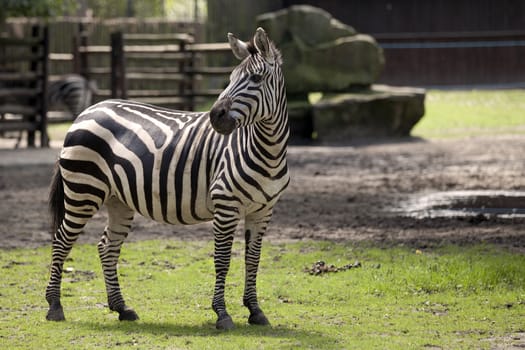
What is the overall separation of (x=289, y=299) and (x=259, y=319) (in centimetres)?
92

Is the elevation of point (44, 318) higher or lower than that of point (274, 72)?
lower

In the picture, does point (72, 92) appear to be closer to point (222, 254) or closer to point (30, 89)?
point (30, 89)

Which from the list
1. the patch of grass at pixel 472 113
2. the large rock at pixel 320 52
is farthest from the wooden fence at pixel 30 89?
the patch of grass at pixel 472 113

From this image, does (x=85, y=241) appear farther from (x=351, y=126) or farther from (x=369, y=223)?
(x=351, y=126)

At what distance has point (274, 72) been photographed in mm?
6105

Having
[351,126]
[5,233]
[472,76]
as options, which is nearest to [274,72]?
[5,233]

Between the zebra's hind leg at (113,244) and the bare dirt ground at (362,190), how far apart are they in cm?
292

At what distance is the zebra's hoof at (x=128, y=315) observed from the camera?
21.4 feet

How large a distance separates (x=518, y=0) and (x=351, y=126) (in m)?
11.8

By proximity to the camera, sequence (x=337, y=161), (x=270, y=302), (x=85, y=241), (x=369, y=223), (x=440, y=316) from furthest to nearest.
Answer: (x=337, y=161), (x=369, y=223), (x=85, y=241), (x=270, y=302), (x=440, y=316)

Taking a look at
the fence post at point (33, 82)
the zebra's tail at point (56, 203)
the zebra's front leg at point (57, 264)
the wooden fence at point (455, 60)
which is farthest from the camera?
the wooden fence at point (455, 60)

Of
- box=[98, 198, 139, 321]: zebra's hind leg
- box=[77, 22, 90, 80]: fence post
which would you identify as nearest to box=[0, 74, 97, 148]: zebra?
box=[77, 22, 90, 80]: fence post

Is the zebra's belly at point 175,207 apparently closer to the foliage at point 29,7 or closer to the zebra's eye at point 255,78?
the zebra's eye at point 255,78

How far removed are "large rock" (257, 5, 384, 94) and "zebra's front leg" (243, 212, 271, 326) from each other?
1292 cm
